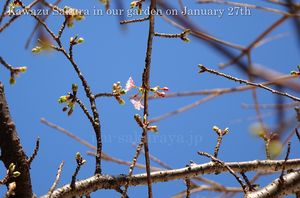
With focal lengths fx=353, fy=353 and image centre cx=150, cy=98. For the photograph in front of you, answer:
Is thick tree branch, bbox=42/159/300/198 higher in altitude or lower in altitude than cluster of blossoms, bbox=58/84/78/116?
lower

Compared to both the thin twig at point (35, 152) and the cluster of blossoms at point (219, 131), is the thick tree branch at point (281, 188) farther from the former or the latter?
the thin twig at point (35, 152)

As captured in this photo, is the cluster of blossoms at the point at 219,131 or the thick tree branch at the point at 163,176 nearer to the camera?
the thick tree branch at the point at 163,176

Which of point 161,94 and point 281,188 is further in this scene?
point 161,94

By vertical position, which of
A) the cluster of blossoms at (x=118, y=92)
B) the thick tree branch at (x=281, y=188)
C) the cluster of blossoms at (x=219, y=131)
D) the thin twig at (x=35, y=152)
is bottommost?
the thick tree branch at (x=281, y=188)

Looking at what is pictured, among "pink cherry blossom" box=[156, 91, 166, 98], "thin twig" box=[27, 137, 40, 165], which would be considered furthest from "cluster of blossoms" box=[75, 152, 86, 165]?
"pink cherry blossom" box=[156, 91, 166, 98]

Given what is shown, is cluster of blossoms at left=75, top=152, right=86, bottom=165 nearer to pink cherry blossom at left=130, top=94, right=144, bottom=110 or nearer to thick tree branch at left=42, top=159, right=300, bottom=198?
thick tree branch at left=42, top=159, right=300, bottom=198

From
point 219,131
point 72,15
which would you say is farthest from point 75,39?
point 219,131

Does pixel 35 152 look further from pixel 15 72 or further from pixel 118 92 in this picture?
pixel 118 92

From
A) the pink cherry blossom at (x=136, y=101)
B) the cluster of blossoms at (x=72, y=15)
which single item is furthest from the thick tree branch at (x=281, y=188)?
the cluster of blossoms at (x=72, y=15)
